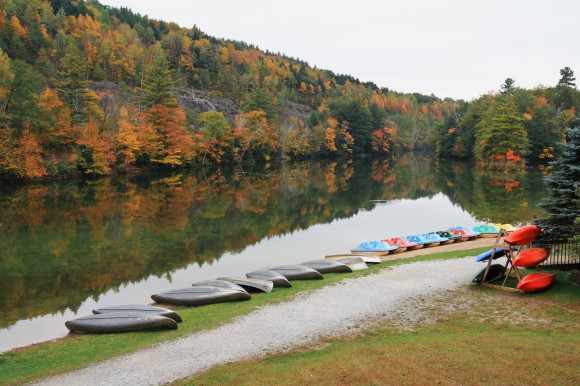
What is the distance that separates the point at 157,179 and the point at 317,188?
71.0 feet

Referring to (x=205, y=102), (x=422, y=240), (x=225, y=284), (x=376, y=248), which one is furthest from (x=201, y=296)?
(x=205, y=102)

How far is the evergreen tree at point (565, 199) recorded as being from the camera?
1241 cm

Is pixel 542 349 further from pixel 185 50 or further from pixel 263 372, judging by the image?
pixel 185 50

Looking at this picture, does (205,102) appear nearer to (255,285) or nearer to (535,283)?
(255,285)

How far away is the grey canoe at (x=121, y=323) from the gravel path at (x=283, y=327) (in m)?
1.36

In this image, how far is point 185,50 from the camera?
4985 inches

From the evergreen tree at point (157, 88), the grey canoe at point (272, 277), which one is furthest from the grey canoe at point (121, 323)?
the evergreen tree at point (157, 88)

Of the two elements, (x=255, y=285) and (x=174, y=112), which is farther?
(x=174, y=112)

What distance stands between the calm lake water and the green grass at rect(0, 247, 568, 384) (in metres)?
1.86

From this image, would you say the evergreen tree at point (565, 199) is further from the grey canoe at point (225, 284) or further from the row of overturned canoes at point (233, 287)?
the grey canoe at point (225, 284)

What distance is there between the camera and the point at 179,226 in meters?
28.5

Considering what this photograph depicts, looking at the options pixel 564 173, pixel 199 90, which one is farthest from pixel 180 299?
pixel 199 90

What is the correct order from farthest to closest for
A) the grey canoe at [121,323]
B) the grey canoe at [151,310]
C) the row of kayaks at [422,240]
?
the row of kayaks at [422,240]
the grey canoe at [151,310]
the grey canoe at [121,323]

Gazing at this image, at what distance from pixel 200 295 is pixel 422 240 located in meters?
13.6
